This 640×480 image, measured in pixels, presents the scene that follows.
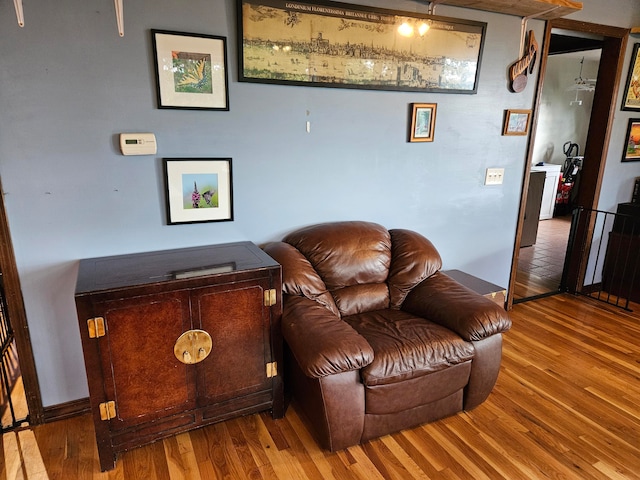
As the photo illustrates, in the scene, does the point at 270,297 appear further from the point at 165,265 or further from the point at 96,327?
the point at 96,327

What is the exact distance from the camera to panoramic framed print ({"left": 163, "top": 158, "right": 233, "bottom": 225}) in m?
A: 2.22

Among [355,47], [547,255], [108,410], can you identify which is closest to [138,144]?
[108,410]

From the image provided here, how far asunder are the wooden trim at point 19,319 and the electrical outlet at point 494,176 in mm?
3047

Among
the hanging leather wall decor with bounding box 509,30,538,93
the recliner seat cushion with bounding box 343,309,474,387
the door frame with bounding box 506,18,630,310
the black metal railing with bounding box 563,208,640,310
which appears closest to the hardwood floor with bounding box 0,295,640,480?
the recliner seat cushion with bounding box 343,309,474,387

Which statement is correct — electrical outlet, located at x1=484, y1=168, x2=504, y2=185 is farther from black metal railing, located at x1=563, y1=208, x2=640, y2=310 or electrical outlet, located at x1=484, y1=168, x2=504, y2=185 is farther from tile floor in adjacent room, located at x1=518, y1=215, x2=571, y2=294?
tile floor in adjacent room, located at x1=518, y1=215, x2=571, y2=294

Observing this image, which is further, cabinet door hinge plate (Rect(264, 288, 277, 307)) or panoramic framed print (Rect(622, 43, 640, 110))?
panoramic framed print (Rect(622, 43, 640, 110))

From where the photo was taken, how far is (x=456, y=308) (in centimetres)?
226

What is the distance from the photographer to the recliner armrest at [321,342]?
181 centimetres

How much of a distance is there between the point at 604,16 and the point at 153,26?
11.1 ft

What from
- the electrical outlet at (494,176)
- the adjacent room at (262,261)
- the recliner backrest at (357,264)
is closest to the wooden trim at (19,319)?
the adjacent room at (262,261)

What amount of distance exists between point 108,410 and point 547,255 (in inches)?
197

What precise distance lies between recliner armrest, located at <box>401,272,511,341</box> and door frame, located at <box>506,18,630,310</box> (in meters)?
1.41

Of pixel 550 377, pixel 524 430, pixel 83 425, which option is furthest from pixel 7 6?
pixel 550 377

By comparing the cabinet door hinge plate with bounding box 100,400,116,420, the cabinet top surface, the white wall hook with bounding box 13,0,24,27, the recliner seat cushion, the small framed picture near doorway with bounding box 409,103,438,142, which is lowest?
the cabinet door hinge plate with bounding box 100,400,116,420
